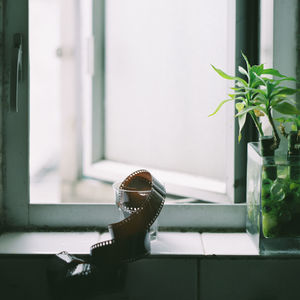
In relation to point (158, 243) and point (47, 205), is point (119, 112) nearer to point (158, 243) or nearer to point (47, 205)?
point (47, 205)

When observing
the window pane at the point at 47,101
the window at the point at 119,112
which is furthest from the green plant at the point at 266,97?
the window pane at the point at 47,101

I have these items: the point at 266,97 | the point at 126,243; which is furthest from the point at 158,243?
the point at 266,97

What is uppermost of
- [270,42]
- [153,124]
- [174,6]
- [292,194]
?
[174,6]

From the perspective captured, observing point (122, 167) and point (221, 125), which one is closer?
point (221, 125)

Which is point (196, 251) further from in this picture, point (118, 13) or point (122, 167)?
point (118, 13)

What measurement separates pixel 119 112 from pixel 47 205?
79 centimetres

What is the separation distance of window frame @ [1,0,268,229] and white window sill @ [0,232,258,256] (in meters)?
0.04

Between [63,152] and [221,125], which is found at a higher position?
[221,125]

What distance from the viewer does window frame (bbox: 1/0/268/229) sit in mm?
1230

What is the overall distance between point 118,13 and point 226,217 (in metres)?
1.04

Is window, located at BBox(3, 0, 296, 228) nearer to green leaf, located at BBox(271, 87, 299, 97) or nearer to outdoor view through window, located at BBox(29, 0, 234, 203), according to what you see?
outdoor view through window, located at BBox(29, 0, 234, 203)

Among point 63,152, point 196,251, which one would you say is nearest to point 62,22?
point 63,152

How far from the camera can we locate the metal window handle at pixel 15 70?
1181 millimetres

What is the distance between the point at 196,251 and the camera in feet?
3.66
